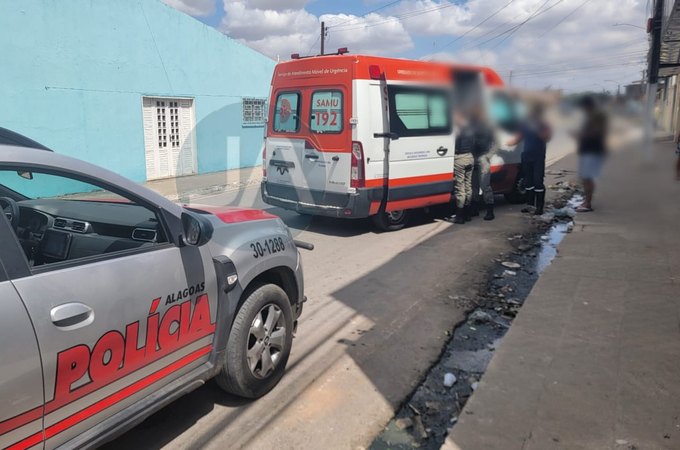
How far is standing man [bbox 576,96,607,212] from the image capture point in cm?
128

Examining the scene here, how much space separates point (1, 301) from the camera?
5.95ft

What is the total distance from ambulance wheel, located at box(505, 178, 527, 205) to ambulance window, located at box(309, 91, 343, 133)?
4.33 m

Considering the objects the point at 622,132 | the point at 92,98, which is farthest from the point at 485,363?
the point at 92,98

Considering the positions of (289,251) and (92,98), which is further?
(92,98)

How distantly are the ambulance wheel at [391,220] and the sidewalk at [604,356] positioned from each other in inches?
119

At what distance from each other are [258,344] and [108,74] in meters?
11.5

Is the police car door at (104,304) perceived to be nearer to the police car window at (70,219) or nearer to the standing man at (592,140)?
the police car window at (70,219)

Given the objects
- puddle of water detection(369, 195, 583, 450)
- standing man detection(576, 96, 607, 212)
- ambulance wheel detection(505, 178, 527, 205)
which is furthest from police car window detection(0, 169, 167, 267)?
ambulance wheel detection(505, 178, 527, 205)

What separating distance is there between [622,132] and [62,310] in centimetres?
205

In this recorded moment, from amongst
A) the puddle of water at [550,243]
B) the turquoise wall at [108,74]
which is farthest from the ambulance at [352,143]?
the turquoise wall at [108,74]

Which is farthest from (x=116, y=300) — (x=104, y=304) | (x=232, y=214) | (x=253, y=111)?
(x=253, y=111)

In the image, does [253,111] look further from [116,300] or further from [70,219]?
[116,300]

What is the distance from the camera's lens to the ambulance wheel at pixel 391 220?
7770mm

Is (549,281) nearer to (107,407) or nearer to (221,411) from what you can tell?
(221,411)
